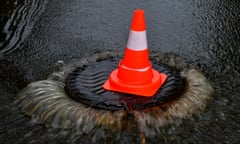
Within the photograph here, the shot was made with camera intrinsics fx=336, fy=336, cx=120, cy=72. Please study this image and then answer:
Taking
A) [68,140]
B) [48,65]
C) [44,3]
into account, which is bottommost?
[68,140]

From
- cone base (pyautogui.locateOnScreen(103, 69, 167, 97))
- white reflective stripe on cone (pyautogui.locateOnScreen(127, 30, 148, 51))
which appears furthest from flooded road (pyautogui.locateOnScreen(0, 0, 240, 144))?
white reflective stripe on cone (pyautogui.locateOnScreen(127, 30, 148, 51))

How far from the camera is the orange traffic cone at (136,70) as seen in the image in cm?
336

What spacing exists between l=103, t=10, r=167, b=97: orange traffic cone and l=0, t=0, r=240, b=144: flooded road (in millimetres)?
553

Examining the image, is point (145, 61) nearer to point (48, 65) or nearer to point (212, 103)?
point (212, 103)

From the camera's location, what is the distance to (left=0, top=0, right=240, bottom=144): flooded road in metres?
3.06

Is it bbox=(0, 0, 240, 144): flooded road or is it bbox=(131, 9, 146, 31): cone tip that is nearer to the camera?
bbox=(0, 0, 240, 144): flooded road

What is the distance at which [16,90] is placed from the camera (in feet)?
11.9

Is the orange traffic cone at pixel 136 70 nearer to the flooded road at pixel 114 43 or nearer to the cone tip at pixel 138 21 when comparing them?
the cone tip at pixel 138 21

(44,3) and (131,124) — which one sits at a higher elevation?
(44,3)

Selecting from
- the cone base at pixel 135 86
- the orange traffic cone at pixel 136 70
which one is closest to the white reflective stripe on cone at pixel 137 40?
the orange traffic cone at pixel 136 70

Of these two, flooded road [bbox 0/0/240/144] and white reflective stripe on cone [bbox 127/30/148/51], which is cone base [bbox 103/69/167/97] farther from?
flooded road [bbox 0/0/240/144]

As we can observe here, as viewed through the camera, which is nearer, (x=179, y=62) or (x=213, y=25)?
(x=179, y=62)

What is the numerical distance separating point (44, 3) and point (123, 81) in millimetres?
3471

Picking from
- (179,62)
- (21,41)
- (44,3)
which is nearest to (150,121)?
(179,62)
